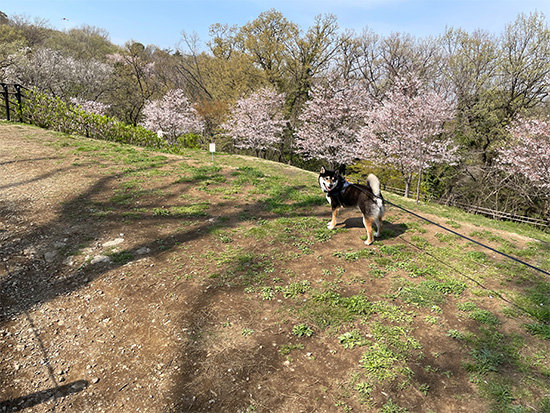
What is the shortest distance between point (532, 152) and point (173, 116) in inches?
1090

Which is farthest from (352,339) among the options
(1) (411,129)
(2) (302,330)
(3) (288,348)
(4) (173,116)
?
(4) (173,116)

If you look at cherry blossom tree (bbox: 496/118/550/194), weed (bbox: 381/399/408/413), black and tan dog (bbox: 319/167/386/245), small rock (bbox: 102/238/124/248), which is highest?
cherry blossom tree (bbox: 496/118/550/194)

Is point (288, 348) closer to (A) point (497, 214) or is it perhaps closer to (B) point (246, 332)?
(B) point (246, 332)

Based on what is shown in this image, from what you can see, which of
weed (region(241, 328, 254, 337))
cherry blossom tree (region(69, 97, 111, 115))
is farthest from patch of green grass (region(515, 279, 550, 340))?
cherry blossom tree (region(69, 97, 111, 115))

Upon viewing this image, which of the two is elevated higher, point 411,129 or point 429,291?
point 411,129

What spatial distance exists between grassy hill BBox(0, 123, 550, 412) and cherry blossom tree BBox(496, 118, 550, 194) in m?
12.0

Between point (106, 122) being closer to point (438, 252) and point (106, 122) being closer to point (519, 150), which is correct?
point (438, 252)

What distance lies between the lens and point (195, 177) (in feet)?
31.7

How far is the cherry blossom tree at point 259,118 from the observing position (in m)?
26.2

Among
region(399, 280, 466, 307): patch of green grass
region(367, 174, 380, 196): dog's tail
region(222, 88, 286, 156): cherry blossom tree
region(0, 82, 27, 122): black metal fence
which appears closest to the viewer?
region(399, 280, 466, 307): patch of green grass

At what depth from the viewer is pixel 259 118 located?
2608cm

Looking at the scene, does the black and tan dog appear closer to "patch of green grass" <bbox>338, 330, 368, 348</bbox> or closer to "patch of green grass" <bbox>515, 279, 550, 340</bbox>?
"patch of green grass" <bbox>515, 279, 550, 340</bbox>

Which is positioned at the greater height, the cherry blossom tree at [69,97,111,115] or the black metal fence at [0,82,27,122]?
the cherry blossom tree at [69,97,111,115]

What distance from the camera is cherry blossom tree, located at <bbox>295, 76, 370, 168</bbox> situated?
22344mm
